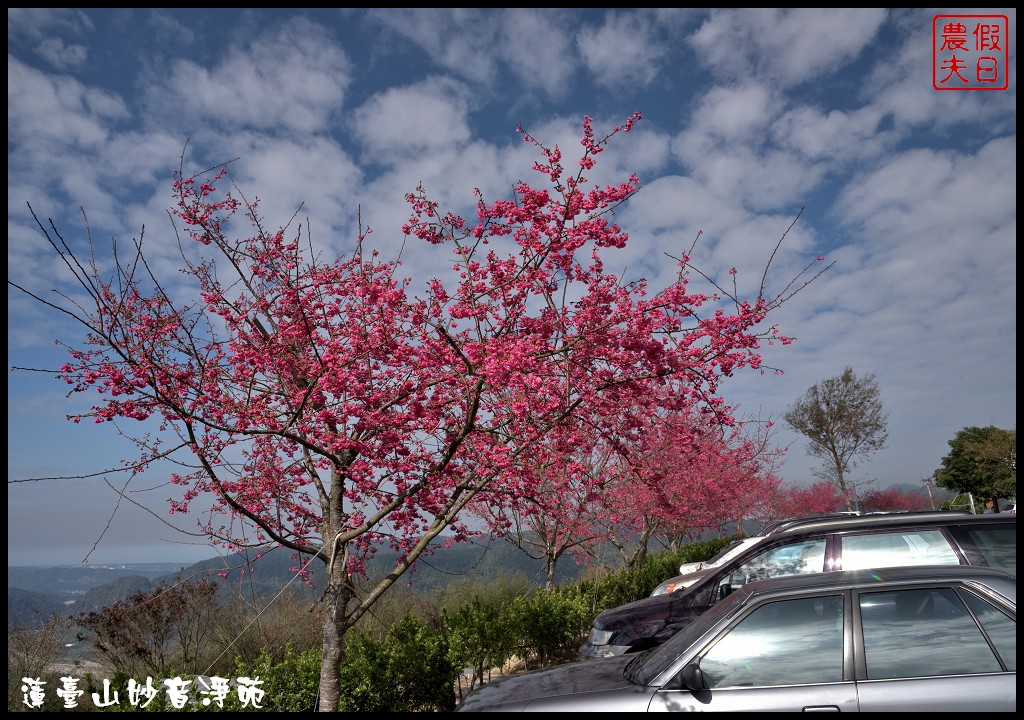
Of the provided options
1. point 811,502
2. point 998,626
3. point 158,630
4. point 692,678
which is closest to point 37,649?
point 158,630

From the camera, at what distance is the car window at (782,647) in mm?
3713

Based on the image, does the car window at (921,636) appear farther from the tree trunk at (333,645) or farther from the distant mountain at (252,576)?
the tree trunk at (333,645)

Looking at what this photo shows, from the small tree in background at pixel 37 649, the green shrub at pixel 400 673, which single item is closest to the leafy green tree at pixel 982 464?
the green shrub at pixel 400 673

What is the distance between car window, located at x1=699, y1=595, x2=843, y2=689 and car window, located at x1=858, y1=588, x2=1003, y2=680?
0.57ft

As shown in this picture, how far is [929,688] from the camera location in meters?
3.51

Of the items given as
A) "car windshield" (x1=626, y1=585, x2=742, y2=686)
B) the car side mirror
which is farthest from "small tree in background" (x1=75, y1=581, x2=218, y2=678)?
the car side mirror

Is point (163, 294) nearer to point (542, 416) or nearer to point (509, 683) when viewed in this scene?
point (542, 416)

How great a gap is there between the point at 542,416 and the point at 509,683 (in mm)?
2661

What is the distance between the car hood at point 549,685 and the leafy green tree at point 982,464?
135 ft

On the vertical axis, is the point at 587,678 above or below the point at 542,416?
below

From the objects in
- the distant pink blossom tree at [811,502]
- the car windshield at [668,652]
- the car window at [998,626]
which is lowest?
the distant pink blossom tree at [811,502]

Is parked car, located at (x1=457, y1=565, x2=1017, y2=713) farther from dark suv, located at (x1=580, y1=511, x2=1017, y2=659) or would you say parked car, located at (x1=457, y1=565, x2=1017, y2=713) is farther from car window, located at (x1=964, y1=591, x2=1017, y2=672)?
dark suv, located at (x1=580, y1=511, x2=1017, y2=659)

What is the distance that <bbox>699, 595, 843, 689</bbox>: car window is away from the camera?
146 inches

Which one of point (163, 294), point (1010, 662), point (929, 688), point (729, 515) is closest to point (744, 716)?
point (929, 688)
